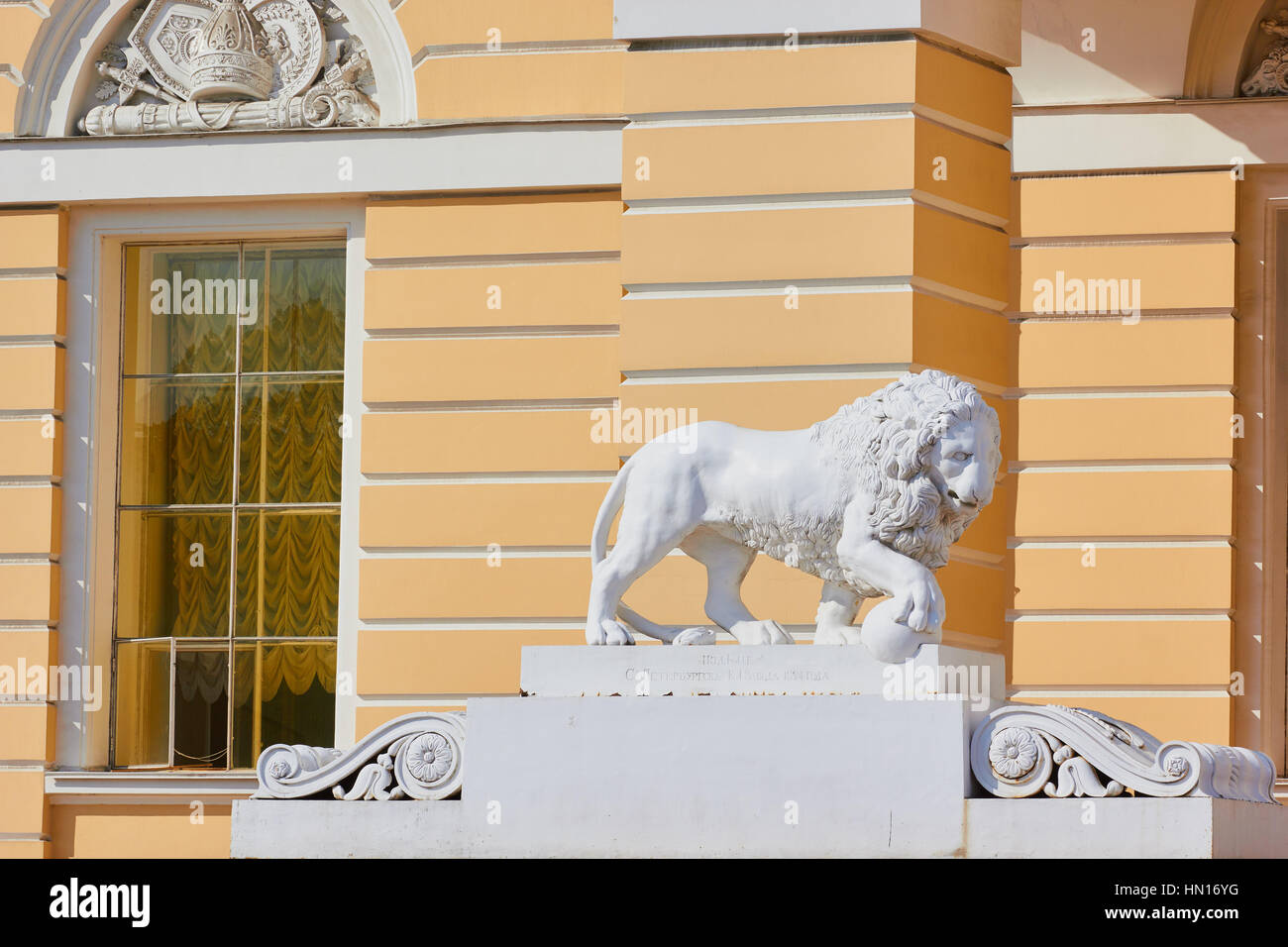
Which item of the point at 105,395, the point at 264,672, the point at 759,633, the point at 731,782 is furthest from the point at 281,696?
the point at 731,782

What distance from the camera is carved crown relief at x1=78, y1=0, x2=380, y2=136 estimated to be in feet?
43.0

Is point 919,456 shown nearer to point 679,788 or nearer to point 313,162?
point 679,788

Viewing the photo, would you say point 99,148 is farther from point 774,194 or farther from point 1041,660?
point 1041,660

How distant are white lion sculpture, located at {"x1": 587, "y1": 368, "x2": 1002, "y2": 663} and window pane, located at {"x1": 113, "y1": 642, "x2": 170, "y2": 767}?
5.32m

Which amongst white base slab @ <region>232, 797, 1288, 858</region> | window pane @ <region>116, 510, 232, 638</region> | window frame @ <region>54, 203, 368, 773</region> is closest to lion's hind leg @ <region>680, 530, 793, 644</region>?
white base slab @ <region>232, 797, 1288, 858</region>

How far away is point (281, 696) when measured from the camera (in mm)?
13023

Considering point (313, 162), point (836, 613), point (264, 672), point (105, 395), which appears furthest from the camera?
point (105, 395)

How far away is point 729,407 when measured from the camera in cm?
1167

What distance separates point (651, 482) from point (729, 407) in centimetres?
334

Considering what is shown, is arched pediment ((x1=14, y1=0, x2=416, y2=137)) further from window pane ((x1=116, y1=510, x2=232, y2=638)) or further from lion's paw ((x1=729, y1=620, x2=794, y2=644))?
lion's paw ((x1=729, y1=620, x2=794, y2=644))

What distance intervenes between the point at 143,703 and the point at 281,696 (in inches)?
33.2
